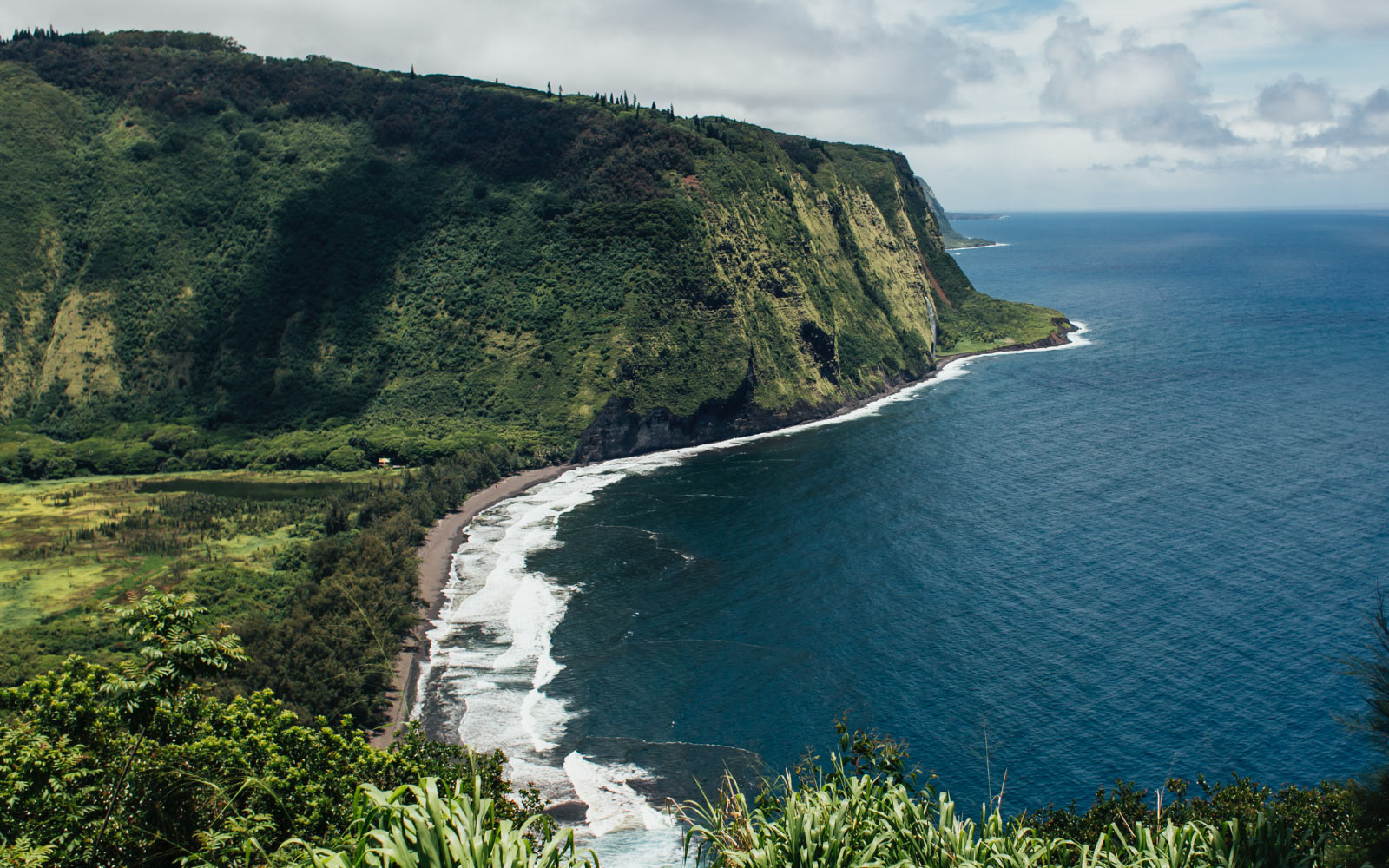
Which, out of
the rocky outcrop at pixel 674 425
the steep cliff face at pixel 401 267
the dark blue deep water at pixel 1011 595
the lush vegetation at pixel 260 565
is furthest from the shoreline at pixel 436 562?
the steep cliff face at pixel 401 267

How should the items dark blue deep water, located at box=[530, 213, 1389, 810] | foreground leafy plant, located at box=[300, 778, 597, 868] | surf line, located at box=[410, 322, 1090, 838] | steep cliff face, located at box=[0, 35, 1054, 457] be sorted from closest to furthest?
foreground leafy plant, located at box=[300, 778, 597, 868], surf line, located at box=[410, 322, 1090, 838], dark blue deep water, located at box=[530, 213, 1389, 810], steep cliff face, located at box=[0, 35, 1054, 457]

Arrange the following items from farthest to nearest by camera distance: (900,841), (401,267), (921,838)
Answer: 1. (401,267)
2. (921,838)
3. (900,841)

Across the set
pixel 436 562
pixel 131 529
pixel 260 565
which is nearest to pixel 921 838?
pixel 436 562

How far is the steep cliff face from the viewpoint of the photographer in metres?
156

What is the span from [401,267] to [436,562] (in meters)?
90.4

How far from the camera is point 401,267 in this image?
581ft

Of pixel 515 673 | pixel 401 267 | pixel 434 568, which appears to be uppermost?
pixel 401 267

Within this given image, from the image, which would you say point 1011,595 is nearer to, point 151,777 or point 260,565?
point 151,777

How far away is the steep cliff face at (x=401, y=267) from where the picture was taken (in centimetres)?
15625

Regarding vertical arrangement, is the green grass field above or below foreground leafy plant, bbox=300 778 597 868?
below

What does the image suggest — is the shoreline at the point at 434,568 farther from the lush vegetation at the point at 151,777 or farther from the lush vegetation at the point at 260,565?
the lush vegetation at the point at 151,777

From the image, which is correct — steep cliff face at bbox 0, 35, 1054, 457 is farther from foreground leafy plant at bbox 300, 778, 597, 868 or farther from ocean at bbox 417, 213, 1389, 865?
foreground leafy plant at bbox 300, 778, 597, 868

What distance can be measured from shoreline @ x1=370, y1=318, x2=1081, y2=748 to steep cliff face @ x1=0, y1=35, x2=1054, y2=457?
11.9 m

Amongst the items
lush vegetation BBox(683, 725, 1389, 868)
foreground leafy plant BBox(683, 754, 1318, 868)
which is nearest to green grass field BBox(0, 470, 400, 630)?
lush vegetation BBox(683, 725, 1389, 868)
